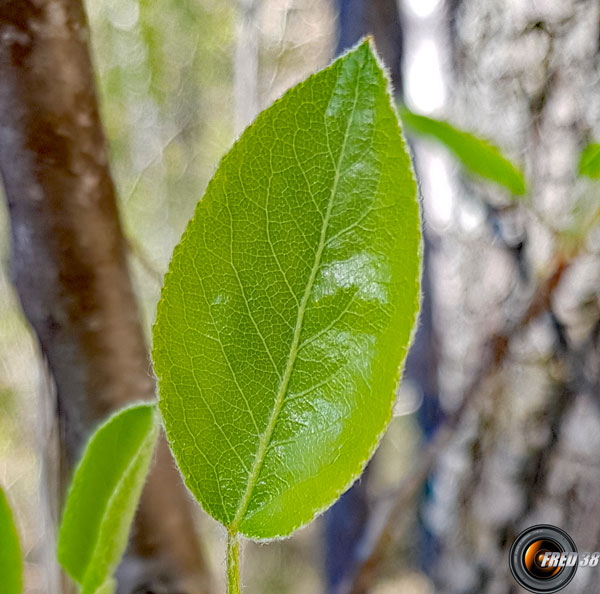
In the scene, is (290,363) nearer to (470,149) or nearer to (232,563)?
(232,563)

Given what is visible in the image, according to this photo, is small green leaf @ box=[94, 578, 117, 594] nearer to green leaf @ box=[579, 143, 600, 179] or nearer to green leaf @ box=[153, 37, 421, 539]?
green leaf @ box=[153, 37, 421, 539]

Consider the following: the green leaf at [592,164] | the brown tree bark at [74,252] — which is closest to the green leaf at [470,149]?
the green leaf at [592,164]

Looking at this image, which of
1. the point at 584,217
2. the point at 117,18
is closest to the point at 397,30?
the point at 584,217

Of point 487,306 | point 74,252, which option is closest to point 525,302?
point 487,306

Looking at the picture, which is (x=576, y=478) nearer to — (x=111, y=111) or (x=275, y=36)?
(x=275, y=36)

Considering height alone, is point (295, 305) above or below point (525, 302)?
above
